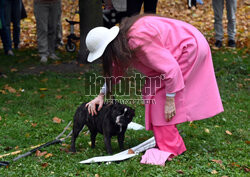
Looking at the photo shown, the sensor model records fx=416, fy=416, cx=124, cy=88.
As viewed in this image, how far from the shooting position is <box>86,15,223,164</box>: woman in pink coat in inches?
143

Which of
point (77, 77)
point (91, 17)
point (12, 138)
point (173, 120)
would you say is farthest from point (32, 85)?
point (173, 120)

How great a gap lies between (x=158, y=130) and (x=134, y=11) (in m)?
3.51

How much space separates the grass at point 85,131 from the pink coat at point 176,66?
18.4 inches

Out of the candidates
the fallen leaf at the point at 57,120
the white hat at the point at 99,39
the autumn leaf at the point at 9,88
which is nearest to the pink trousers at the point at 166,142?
the white hat at the point at 99,39

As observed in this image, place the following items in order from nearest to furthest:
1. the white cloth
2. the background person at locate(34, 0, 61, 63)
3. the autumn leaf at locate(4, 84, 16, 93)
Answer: the white cloth, the autumn leaf at locate(4, 84, 16, 93), the background person at locate(34, 0, 61, 63)

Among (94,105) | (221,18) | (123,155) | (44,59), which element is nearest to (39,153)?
(94,105)

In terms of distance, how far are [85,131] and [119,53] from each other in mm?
1932

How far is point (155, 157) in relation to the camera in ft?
12.7

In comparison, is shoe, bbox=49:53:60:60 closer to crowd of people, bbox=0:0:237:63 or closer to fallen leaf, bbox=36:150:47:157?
crowd of people, bbox=0:0:237:63

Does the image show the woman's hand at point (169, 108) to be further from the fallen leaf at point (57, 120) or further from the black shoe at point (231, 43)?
the black shoe at point (231, 43)

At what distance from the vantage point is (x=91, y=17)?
8047 millimetres

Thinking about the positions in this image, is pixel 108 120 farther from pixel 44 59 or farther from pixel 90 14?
pixel 44 59

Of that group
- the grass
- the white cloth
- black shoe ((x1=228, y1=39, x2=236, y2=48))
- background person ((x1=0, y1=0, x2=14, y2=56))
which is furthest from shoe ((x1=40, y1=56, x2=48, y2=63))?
the white cloth

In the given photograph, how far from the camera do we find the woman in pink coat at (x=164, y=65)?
11.9ft
